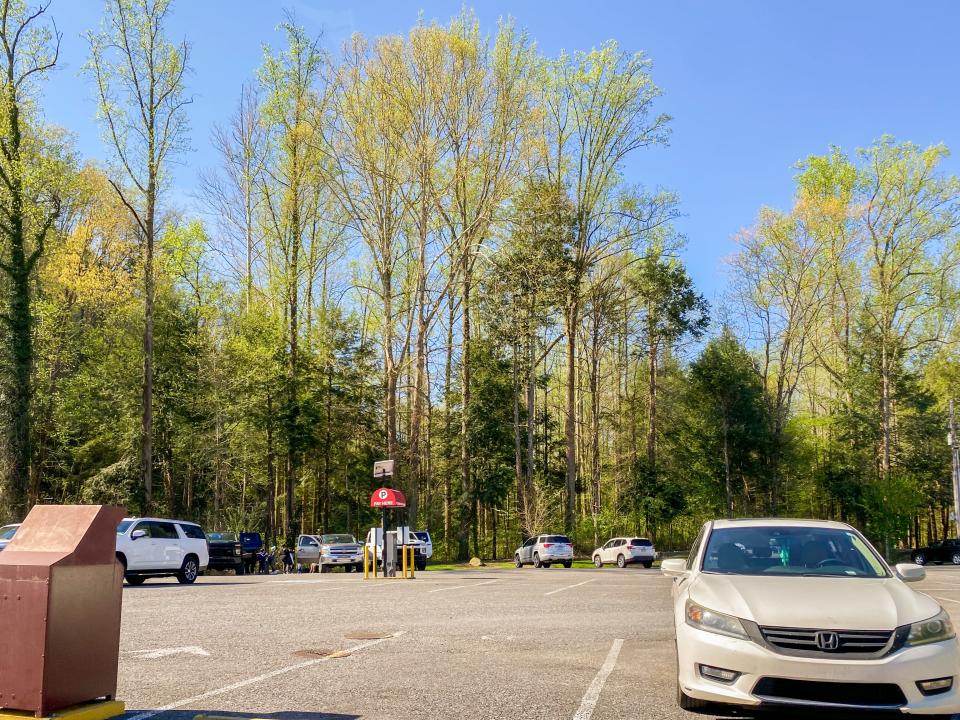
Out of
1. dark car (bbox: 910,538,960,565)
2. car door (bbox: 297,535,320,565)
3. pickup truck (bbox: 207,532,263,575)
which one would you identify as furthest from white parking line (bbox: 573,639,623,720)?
dark car (bbox: 910,538,960,565)

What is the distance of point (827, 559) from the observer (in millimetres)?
7207

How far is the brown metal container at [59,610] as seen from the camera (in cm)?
563

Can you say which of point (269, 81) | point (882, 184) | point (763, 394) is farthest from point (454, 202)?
point (763, 394)

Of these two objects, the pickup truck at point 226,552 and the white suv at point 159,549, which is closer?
the white suv at point 159,549

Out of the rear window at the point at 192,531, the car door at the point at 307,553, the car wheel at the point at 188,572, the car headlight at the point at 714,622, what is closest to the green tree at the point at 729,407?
the car door at the point at 307,553

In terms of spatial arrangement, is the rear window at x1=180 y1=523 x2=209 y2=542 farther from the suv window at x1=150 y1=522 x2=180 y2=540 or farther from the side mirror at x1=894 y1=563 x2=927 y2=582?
the side mirror at x1=894 y1=563 x2=927 y2=582

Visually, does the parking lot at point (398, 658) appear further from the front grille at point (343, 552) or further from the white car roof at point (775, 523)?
the front grille at point (343, 552)

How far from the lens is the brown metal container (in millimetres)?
5633

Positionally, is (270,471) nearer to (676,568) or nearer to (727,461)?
(727,461)

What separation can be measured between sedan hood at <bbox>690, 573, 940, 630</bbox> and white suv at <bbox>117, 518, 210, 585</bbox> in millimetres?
18423

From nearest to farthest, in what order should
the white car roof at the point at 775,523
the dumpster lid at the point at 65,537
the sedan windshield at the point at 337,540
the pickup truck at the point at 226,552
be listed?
the dumpster lid at the point at 65,537 < the white car roof at the point at 775,523 < the pickup truck at the point at 226,552 < the sedan windshield at the point at 337,540

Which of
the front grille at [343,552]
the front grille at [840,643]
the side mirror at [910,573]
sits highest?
the side mirror at [910,573]

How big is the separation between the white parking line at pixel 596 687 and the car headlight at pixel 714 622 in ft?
3.46

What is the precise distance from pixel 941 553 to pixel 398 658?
43.4 m
